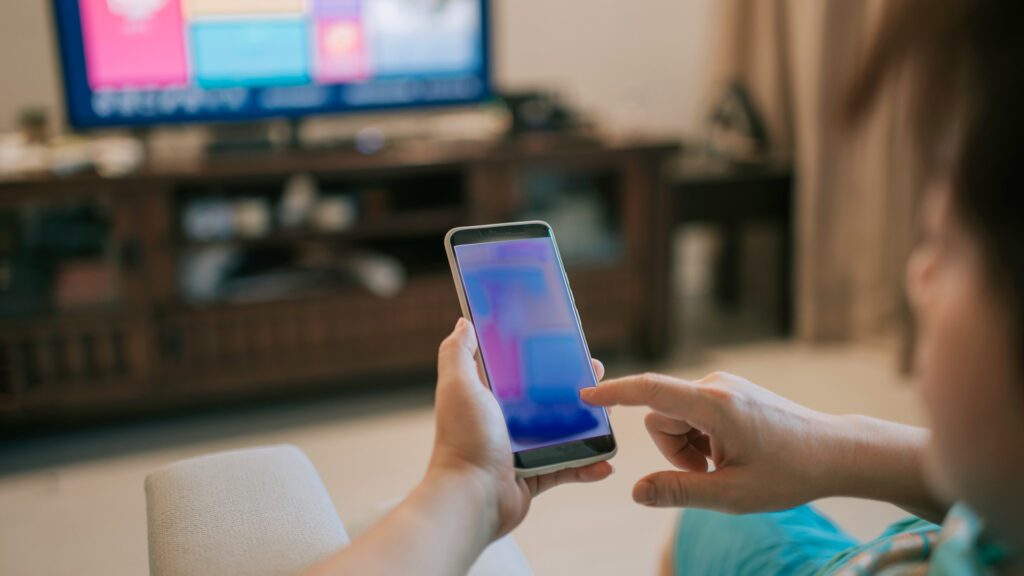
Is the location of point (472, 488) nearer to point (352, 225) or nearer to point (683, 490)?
point (683, 490)

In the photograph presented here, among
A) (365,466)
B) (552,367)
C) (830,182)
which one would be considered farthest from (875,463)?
(830,182)

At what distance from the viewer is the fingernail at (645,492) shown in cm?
78

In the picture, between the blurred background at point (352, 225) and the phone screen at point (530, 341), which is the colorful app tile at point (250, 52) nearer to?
the blurred background at point (352, 225)

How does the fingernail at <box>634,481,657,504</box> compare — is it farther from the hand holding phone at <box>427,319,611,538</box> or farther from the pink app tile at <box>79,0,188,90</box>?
the pink app tile at <box>79,0,188,90</box>

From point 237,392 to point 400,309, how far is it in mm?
482

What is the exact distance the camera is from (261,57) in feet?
7.77

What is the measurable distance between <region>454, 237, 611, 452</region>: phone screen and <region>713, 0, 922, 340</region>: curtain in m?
1.94

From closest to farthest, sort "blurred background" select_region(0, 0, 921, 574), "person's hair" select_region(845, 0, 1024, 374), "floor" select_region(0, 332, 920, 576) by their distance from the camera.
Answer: "person's hair" select_region(845, 0, 1024, 374), "floor" select_region(0, 332, 920, 576), "blurred background" select_region(0, 0, 921, 574)

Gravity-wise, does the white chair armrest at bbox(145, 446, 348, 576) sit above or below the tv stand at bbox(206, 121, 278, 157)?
below

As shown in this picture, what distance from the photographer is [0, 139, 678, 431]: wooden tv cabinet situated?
7.23 ft

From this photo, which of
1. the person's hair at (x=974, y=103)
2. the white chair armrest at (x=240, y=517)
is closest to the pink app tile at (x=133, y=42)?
the white chair armrest at (x=240, y=517)

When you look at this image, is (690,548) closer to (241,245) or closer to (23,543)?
(23,543)

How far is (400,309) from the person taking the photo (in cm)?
246

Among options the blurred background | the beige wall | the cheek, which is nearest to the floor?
the blurred background
